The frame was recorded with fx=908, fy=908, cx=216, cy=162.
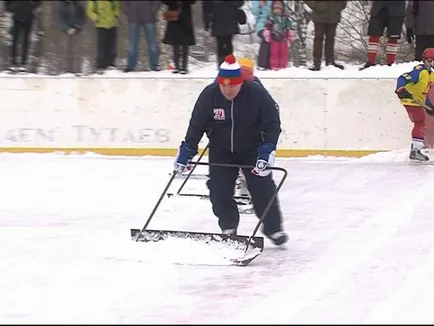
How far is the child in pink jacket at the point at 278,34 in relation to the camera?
1298 cm

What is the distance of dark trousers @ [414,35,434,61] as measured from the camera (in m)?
12.8

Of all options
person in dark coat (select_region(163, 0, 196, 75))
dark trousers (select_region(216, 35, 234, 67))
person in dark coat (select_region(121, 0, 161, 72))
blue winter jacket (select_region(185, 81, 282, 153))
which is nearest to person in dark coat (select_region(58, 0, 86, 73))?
person in dark coat (select_region(121, 0, 161, 72))

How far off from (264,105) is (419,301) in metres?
1.85

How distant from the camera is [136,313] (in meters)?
5.11

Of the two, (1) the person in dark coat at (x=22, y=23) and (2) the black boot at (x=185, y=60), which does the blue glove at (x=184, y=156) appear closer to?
(2) the black boot at (x=185, y=60)

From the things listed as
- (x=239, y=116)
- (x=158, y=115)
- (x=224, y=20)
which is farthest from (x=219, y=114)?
(x=224, y=20)

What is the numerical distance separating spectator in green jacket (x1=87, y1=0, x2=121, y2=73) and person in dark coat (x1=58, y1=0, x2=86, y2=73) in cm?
21

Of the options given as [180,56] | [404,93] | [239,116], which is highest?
Result: [239,116]

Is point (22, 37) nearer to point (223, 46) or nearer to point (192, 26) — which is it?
point (192, 26)

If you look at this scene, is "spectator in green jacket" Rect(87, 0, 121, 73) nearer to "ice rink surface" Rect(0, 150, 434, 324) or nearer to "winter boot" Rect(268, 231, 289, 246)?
"ice rink surface" Rect(0, 150, 434, 324)

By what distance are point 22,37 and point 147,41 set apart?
1843 millimetres

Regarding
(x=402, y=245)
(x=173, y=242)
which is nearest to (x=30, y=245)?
(x=173, y=242)

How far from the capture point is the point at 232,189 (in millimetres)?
6816

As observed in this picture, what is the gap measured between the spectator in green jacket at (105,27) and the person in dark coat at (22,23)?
82 cm
